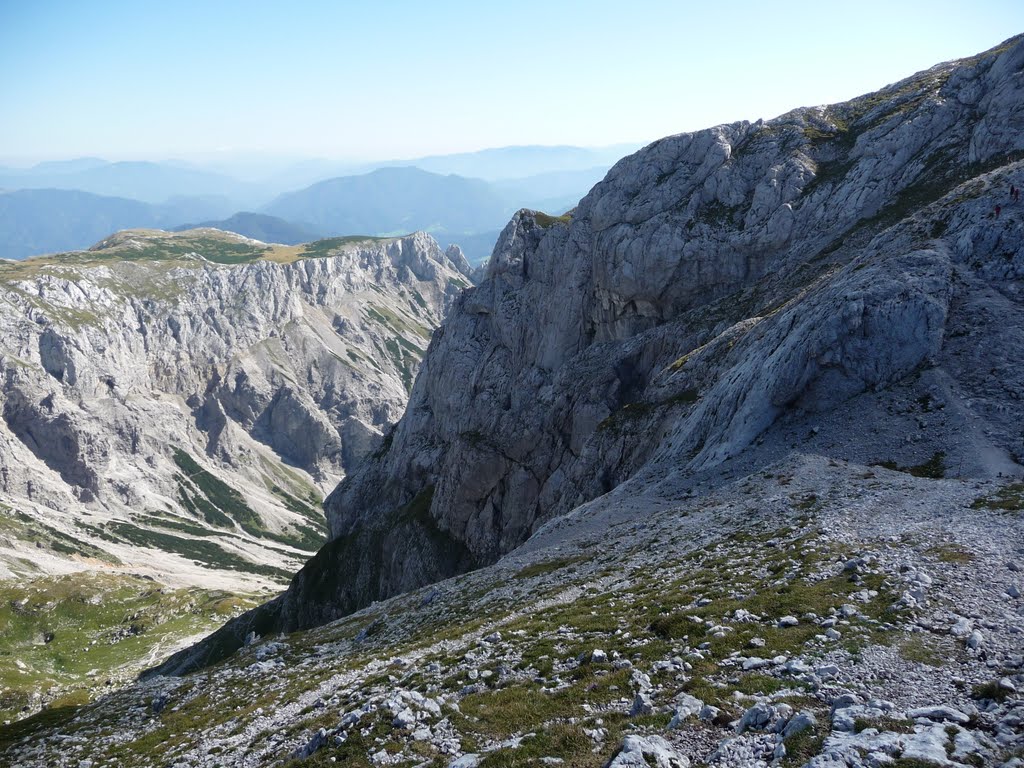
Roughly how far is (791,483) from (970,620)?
22.0 meters

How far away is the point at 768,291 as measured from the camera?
87438 mm

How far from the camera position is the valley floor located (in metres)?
15.1

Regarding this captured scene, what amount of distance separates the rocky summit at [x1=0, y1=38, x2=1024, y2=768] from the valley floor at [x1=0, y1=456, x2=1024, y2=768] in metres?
0.12

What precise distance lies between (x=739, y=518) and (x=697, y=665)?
19524 mm

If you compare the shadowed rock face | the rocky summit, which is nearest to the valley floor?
the rocky summit

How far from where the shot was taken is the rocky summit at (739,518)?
16.9m

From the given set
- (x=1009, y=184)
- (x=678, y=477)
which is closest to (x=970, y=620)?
(x=678, y=477)

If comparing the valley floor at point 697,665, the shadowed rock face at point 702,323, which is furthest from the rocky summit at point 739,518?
the shadowed rock face at point 702,323

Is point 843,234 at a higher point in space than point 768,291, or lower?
higher

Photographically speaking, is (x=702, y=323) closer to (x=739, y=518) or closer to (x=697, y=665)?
(x=739, y=518)

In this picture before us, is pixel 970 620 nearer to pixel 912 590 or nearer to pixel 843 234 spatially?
pixel 912 590

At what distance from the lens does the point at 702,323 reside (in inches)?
3716

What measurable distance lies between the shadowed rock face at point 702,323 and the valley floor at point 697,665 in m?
12.0

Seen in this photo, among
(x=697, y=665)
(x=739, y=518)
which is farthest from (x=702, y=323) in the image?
(x=697, y=665)
